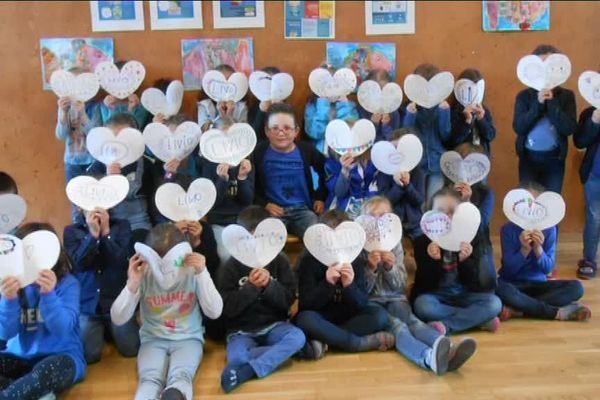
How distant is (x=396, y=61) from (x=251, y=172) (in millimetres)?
1255

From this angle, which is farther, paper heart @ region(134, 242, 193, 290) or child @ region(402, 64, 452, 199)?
child @ region(402, 64, 452, 199)

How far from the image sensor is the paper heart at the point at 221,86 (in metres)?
3.29

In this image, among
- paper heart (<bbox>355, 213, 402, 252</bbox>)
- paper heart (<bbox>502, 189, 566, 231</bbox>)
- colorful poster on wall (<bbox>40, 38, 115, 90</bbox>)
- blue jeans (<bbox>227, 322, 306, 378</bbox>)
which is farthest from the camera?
colorful poster on wall (<bbox>40, 38, 115, 90</bbox>)

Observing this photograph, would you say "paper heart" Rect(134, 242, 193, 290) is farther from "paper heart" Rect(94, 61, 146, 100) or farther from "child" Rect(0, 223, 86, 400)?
"paper heart" Rect(94, 61, 146, 100)

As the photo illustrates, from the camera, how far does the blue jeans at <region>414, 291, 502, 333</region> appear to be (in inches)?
101

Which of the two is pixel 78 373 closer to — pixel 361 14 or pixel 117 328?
pixel 117 328

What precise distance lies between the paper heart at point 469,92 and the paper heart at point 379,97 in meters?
0.36

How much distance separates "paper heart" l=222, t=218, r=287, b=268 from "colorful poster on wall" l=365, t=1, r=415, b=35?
1.72 meters

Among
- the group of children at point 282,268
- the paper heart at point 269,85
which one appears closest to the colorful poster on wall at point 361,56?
the group of children at point 282,268

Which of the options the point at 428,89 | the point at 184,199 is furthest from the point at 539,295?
the point at 184,199

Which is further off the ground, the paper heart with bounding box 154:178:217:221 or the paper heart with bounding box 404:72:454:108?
the paper heart with bounding box 404:72:454:108

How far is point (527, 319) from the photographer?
2736 mm

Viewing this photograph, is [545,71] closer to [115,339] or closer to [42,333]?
[115,339]

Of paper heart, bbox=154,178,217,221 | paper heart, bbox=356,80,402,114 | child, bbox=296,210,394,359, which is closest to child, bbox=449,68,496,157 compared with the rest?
paper heart, bbox=356,80,402,114
